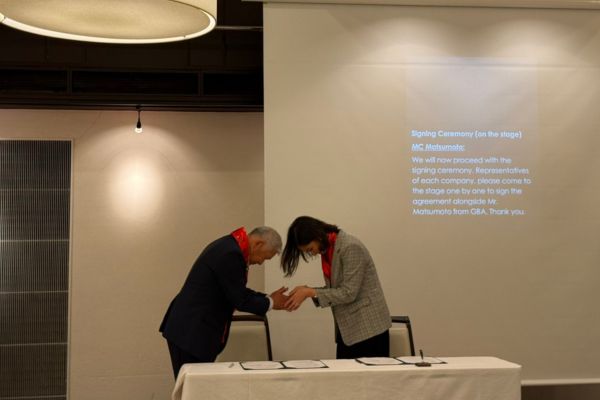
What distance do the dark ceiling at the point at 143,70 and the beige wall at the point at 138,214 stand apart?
345 millimetres

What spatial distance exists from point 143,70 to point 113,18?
9.72 feet

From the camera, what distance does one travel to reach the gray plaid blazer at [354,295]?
14.0 ft

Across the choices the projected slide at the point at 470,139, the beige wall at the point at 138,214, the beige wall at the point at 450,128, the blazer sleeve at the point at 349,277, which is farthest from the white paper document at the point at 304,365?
the beige wall at the point at 138,214

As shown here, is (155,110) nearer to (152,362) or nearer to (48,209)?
(48,209)

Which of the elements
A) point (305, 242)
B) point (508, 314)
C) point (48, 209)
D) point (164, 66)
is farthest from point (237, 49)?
point (508, 314)

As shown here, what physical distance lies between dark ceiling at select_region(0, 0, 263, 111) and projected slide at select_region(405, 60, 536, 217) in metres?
1.45

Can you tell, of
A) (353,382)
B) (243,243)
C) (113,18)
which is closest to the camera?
(113,18)

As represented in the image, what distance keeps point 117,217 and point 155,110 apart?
3.24 ft

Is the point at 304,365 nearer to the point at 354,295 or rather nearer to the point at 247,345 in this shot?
the point at 354,295

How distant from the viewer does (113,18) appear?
3232 millimetres

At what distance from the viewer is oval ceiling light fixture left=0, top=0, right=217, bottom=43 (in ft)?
10.0

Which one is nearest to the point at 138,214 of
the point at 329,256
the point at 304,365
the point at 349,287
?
the point at 329,256

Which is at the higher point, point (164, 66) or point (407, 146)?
point (164, 66)

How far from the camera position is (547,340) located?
18.9 ft
